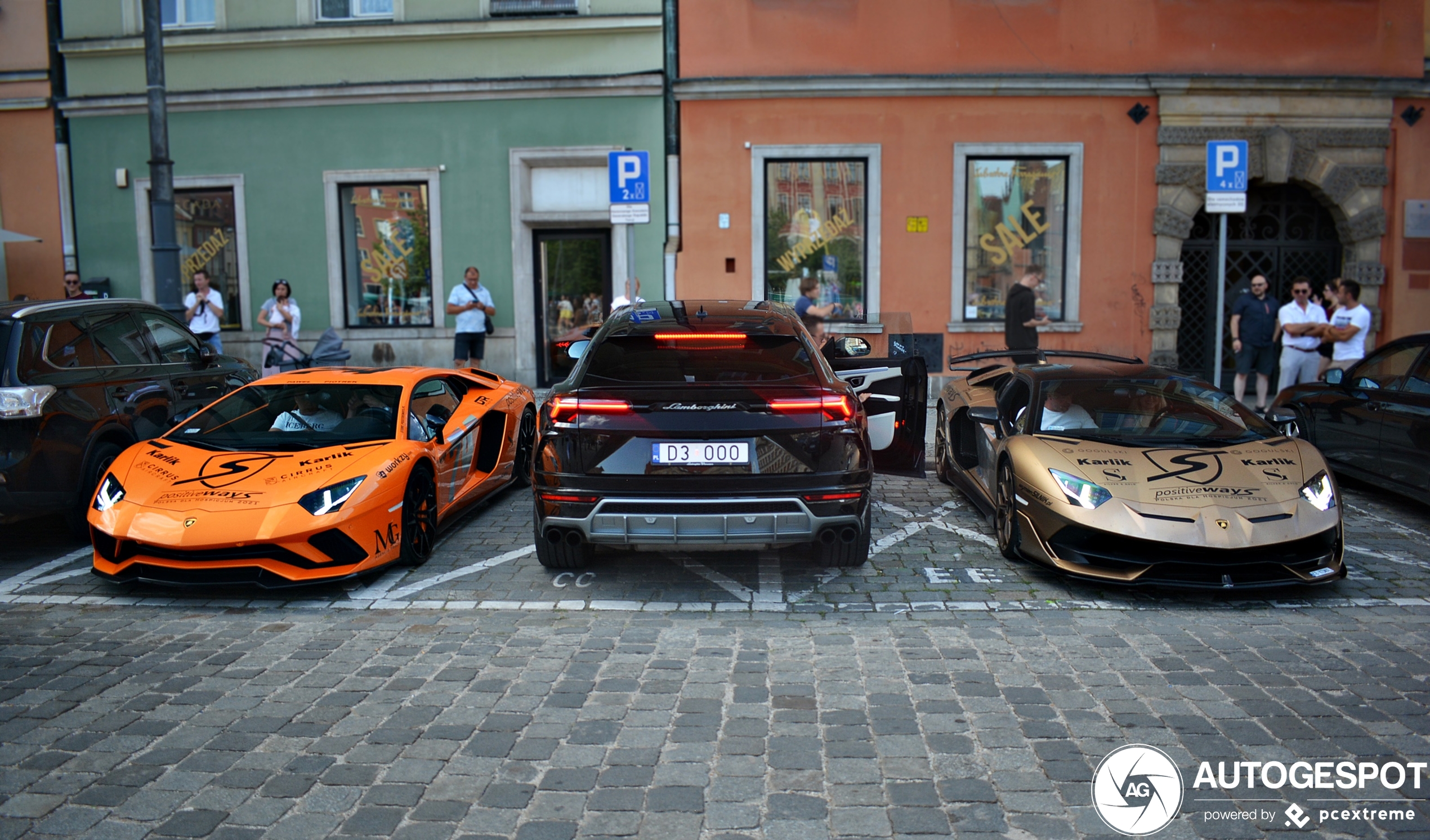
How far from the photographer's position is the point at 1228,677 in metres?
4.36

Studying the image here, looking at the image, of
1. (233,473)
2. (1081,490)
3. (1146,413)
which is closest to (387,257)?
(233,473)

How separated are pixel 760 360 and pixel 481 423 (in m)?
2.84

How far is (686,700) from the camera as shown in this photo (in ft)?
13.7

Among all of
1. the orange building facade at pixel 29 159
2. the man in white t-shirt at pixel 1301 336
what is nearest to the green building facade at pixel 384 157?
the orange building facade at pixel 29 159

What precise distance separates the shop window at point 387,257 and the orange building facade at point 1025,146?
3909 mm

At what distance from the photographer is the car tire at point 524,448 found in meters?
8.49

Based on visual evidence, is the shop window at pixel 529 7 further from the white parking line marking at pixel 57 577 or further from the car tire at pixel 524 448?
the white parking line marking at pixel 57 577

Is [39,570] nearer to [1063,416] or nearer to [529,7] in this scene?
[1063,416]

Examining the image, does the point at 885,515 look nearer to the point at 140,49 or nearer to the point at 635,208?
the point at 635,208

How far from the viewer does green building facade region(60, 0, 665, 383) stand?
1459cm

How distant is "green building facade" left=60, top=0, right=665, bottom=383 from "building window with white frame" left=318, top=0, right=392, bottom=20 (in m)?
0.02

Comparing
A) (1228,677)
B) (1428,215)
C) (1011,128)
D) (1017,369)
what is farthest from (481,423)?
(1428,215)

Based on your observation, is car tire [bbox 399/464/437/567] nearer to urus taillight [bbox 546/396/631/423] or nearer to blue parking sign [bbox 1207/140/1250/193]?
urus taillight [bbox 546/396/631/423]
